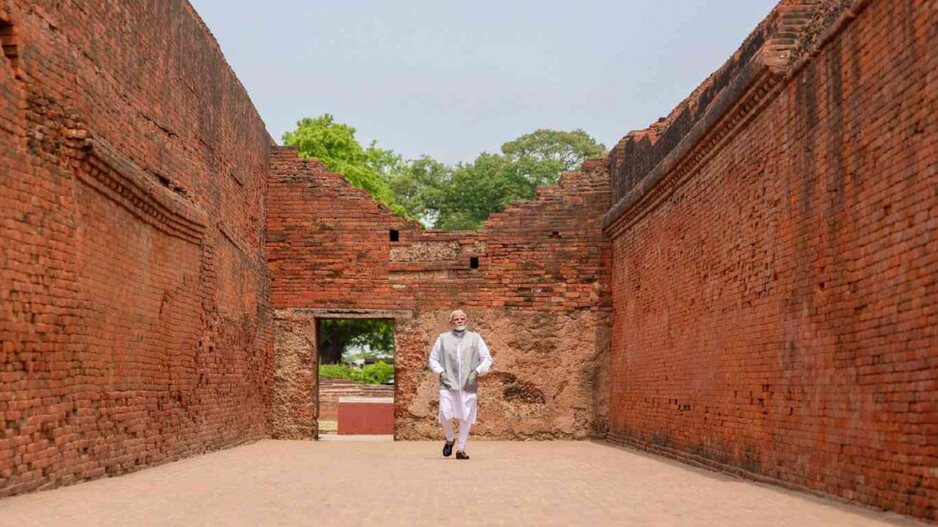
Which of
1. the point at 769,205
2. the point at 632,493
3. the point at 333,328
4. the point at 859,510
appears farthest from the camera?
the point at 333,328

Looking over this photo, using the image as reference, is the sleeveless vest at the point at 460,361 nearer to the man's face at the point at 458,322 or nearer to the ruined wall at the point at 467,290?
the man's face at the point at 458,322

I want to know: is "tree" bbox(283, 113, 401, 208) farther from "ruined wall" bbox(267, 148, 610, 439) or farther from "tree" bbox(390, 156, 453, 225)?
"ruined wall" bbox(267, 148, 610, 439)

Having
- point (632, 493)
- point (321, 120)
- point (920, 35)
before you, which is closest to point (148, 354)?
point (632, 493)

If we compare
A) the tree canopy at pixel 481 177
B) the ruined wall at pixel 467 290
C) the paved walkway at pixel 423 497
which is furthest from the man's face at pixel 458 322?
the tree canopy at pixel 481 177

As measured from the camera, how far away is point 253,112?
16703mm

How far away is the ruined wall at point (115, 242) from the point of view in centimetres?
769

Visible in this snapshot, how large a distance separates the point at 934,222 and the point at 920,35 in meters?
1.19

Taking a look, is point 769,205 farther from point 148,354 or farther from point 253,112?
point 253,112

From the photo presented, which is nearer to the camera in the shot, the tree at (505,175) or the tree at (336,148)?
the tree at (336,148)

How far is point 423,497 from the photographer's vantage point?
7.75 m

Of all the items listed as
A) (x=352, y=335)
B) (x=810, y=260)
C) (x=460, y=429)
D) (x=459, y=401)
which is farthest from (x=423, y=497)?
(x=352, y=335)

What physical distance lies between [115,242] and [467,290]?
8.54 meters

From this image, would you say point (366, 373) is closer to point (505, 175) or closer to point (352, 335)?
point (352, 335)

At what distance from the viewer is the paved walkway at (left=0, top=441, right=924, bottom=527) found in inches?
250
